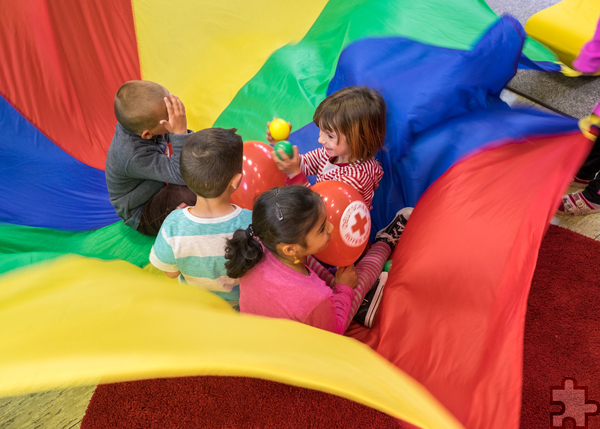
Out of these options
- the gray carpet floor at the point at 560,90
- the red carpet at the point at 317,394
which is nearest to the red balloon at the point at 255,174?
the red carpet at the point at 317,394

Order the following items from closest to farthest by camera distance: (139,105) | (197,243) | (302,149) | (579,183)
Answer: (197,243), (139,105), (302,149), (579,183)

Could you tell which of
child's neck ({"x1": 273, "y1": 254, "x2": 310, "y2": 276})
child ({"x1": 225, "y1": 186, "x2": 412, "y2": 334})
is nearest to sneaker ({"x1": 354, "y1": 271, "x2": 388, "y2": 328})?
child ({"x1": 225, "y1": 186, "x2": 412, "y2": 334})

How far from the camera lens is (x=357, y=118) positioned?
1232 millimetres

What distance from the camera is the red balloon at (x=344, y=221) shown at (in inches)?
44.7

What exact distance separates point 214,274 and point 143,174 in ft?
1.52

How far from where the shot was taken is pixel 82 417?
4.27 feet

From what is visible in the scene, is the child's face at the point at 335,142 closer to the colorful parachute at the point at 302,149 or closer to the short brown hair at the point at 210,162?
the colorful parachute at the point at 302,149

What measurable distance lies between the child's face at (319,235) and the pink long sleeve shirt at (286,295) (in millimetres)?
72

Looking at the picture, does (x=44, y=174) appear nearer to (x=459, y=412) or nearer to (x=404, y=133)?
(x=404, y=133)

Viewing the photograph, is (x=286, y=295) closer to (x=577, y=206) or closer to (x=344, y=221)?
(x=344, y=221)

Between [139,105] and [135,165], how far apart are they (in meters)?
0.18

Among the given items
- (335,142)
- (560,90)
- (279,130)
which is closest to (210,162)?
(335,142)

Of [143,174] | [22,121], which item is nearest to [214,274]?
[143,174]

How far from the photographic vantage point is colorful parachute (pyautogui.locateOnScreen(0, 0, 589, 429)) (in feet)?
2.25
